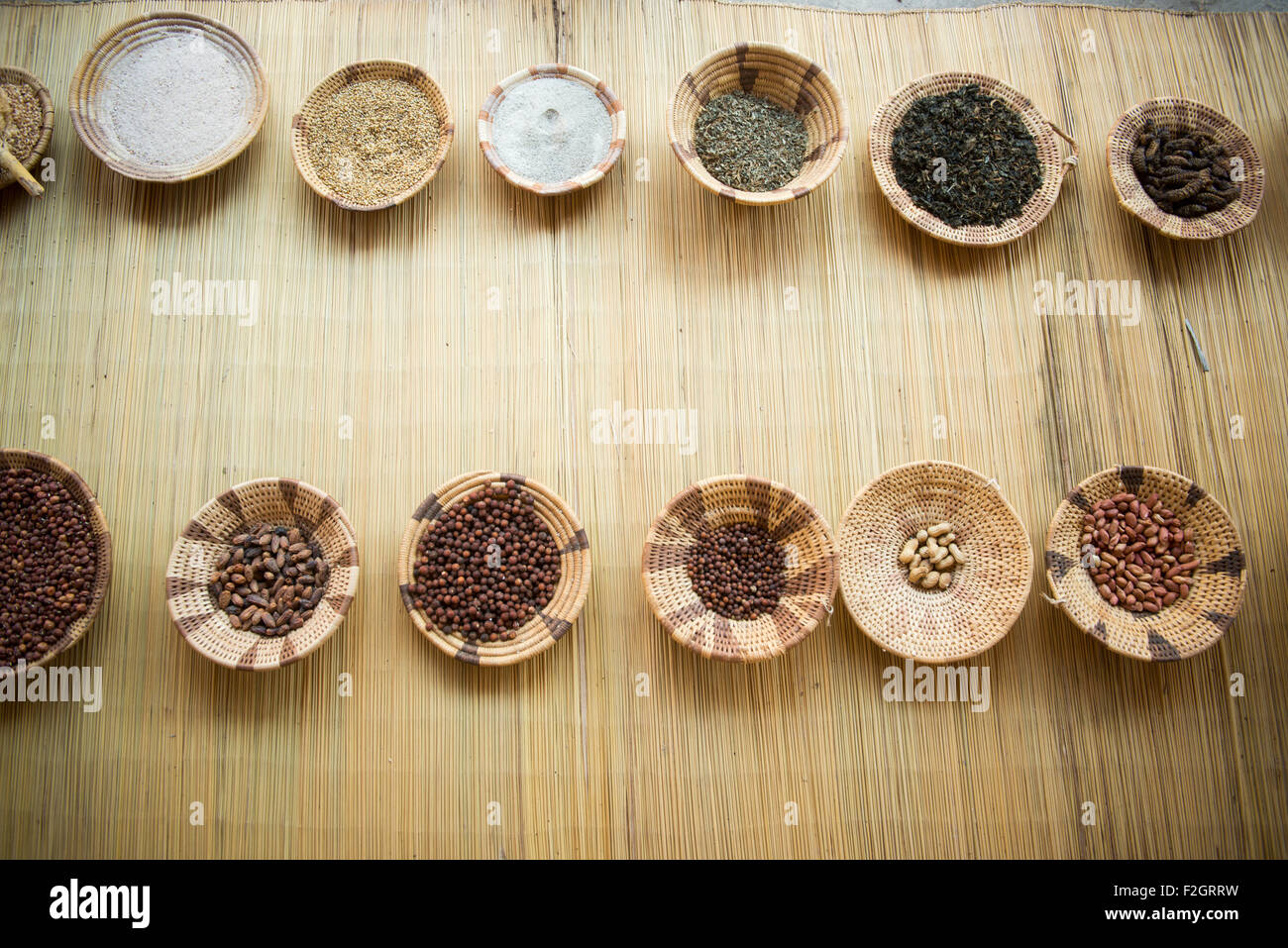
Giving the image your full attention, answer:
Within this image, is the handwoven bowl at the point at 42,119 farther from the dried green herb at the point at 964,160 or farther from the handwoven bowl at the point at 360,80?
the dried green herb at the point at 964,160

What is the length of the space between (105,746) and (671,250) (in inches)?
98.5

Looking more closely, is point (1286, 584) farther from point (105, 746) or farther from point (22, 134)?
point (22, 134)

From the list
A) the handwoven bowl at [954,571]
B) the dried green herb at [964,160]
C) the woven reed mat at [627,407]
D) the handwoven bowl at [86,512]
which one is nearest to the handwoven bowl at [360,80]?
the woven reed mat at [627,407]

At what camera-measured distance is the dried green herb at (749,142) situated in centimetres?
282

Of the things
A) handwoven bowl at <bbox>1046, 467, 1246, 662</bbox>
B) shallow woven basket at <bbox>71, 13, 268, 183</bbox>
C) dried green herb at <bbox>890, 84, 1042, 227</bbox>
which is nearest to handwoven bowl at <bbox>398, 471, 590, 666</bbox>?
shallow woven basket at <bbox>71, 13, 268, 183</bbox>

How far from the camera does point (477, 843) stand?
2.56 metres

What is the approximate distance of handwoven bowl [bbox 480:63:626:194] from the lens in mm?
2748

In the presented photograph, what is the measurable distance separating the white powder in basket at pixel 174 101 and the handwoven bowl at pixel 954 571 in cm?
254

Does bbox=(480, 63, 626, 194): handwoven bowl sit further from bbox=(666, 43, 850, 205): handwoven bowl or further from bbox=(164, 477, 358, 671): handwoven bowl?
bbox=(164, 477, 358, 671): handwoven bowl

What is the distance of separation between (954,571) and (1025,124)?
5.30 ft

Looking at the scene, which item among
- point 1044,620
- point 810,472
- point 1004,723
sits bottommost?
point 1004,723

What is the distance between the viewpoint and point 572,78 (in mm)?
2877

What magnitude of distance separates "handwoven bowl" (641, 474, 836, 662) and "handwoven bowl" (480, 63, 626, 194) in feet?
3.68
